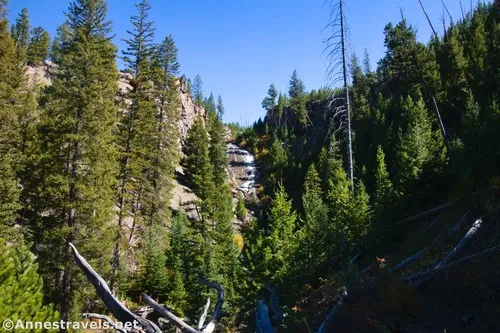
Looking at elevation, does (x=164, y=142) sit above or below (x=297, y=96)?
below

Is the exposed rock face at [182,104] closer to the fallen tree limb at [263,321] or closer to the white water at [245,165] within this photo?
the white water at [245,165]

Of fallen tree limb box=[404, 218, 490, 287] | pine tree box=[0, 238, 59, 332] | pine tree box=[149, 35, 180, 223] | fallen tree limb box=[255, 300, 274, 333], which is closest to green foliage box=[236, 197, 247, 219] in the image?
pine tree box=[149, 35, 180, 223]

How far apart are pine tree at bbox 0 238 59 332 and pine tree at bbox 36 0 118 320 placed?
4.07 metres

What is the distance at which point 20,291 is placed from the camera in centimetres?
965

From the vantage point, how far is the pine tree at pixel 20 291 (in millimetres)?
9062

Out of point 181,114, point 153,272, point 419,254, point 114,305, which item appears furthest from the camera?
point 181,114

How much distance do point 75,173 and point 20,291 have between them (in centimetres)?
755

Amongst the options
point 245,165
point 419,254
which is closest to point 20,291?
point 419,254

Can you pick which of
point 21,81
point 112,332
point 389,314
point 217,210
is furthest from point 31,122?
point 389,314

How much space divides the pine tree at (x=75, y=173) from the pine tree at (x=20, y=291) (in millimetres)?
4067

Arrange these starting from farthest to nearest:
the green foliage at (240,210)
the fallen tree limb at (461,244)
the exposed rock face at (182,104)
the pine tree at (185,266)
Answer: the exposed rock face at (182,104) → the green foliage at (240,210) → the pine tree at (185,266) → the fallen tree limb at (461,244)

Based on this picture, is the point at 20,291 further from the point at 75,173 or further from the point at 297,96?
the point at 297,96

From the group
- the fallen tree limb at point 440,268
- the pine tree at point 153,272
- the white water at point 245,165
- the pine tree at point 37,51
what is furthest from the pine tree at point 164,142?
the pine tree at point 37,51

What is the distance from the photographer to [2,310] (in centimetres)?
843
